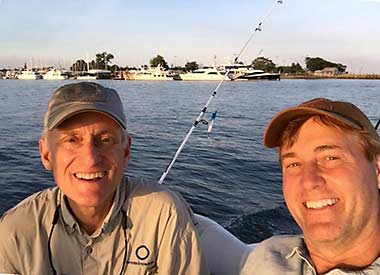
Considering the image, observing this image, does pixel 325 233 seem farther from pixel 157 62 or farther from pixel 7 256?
pixel 157 62

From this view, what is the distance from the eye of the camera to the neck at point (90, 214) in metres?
1.90

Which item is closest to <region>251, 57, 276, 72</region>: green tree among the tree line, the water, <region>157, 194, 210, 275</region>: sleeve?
the tree line

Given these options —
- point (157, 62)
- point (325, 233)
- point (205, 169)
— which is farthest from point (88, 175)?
point (157, 62)

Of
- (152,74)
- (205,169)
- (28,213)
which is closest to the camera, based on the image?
(28,213)

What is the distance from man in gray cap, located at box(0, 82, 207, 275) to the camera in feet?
5.92

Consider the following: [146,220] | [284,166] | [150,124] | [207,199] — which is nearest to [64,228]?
[146,220]

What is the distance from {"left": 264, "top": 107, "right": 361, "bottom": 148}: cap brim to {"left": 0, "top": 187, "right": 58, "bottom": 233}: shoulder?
101 centimetres

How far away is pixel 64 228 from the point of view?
1870 mm

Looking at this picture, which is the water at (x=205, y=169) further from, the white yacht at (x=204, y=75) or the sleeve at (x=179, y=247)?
the white yacht at (x=204, y=75)

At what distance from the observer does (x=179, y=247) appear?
2006 millimetres

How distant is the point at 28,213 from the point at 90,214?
26 cm

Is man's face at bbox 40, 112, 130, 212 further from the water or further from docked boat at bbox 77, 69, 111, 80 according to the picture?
docked boat at bbox 77, 69, 111, 80

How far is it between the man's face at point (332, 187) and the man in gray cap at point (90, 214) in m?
0.63

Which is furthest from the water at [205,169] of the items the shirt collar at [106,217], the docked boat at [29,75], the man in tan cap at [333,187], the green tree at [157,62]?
the green tree at [157,62]
